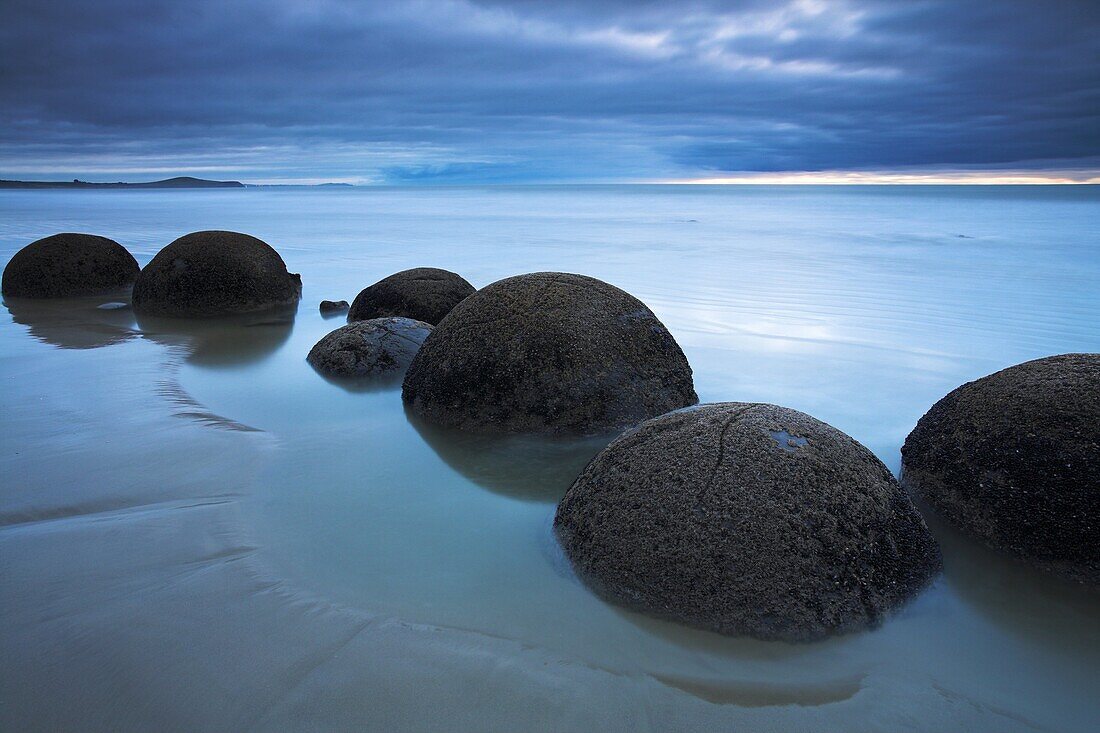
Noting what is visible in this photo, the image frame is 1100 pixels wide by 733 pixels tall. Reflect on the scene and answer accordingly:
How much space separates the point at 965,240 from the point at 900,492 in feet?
92.2

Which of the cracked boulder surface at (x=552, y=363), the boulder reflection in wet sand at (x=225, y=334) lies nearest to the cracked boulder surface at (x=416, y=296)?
the boulder reflection in wet sand at (x=225, y=334)

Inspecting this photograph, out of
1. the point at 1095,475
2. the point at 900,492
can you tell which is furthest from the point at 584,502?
the point at 1095,475

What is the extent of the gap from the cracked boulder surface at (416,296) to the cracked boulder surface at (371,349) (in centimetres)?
142

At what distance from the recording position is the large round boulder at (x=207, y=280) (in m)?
11.9

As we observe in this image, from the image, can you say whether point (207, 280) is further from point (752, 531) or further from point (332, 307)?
point (752, 531)

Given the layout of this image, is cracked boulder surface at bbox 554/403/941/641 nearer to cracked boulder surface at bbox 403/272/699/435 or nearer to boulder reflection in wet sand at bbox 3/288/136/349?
cracked boulder surface at bbox 403/272/699/435

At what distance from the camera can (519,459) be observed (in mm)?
5621

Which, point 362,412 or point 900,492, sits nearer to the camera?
point 900,492

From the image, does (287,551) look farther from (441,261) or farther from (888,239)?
(888,239)

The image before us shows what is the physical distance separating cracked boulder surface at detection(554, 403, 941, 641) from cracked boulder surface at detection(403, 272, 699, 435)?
70.2 inches

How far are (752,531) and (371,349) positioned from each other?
556cm

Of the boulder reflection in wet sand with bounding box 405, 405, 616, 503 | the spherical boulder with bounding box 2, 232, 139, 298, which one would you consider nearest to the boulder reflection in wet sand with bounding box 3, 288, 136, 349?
the spherical boulder with bounding box 2, 232, 139, 298

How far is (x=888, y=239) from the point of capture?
2925cm

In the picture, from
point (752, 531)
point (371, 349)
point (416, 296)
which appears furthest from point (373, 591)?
point (416, 296)
